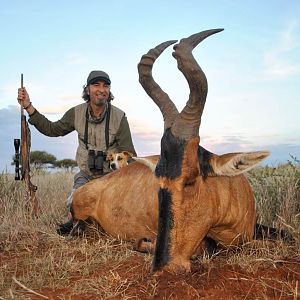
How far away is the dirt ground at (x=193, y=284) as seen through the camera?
3283mm

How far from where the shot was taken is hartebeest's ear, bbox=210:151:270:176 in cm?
Result: 410

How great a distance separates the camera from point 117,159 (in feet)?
26.0

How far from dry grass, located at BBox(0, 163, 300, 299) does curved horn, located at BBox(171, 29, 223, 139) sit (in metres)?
1.10

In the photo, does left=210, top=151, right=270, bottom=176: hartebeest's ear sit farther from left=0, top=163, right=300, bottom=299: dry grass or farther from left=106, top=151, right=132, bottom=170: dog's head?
left=106, top=151, right=132, bottom=170: dog's head

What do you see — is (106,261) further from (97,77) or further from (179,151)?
(97,77)

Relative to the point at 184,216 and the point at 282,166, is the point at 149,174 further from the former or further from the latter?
the point at 282,166

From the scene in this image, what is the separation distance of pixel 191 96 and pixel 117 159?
4.01 meters

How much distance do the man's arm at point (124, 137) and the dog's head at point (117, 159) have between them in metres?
0.30

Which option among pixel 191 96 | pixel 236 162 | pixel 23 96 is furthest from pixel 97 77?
pixel 236 162

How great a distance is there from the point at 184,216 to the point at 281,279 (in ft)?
2.78

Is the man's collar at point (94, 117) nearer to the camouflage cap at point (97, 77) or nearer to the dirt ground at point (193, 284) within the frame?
the camouflage cap at point (97, 77)

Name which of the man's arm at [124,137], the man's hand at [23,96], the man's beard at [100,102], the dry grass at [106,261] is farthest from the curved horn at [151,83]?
the man's hand at [23,96]

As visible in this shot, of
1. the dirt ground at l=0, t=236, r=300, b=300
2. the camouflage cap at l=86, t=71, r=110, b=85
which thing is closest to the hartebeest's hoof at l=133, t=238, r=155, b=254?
the dirt ground at l=0, t=236, r=300, b=300

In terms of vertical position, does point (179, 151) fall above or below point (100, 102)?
below
